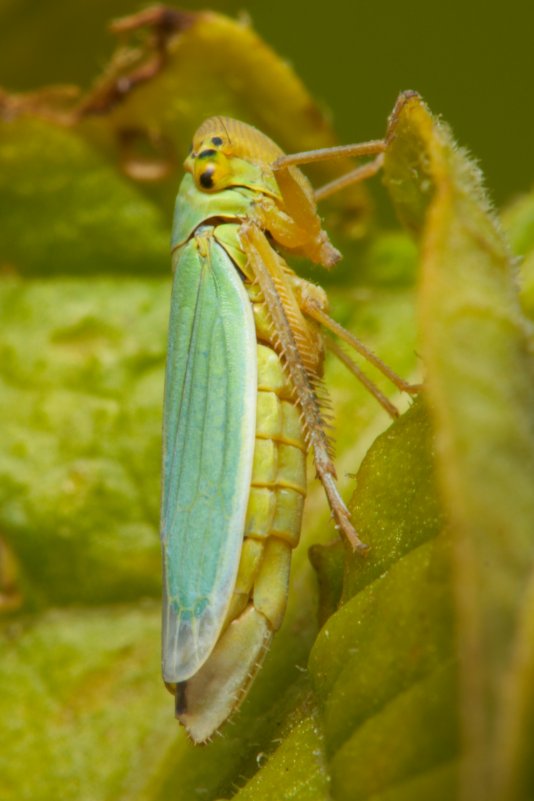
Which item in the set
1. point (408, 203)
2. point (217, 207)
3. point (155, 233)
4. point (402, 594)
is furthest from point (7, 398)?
A: point (402, 594)

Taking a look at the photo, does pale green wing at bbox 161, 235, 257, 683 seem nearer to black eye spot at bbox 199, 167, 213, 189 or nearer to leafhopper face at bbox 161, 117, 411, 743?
leafhopper face at bbox 161, 117, 411, 743

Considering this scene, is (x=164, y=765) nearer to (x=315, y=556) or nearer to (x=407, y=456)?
(x=315, y=556)

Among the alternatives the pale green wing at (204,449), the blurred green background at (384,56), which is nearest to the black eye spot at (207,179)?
the pale green wing at (204,449)

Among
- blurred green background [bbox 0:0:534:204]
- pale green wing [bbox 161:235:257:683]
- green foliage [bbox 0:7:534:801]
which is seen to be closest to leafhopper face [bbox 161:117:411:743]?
pale green wing [bbox 161:235:257:683]

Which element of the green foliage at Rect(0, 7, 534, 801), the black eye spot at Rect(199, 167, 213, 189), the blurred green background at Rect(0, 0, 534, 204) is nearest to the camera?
the green foliage at Rect(0, 7, 534, 801)

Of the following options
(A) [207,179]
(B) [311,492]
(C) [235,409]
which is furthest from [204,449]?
(A) [207,179]

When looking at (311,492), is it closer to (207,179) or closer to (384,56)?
(207,179)
